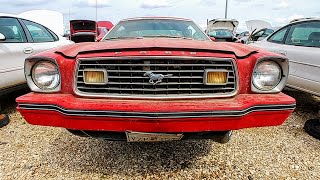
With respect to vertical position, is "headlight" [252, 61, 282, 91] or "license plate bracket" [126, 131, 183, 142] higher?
"headlight" [252, 61, 282, 91]

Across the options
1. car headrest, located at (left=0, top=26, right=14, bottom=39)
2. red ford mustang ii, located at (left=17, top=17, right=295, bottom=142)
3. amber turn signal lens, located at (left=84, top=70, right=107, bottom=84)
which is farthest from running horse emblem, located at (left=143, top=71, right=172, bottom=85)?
car headrest, located at (left=0, top=26, right=14, bottom=39)

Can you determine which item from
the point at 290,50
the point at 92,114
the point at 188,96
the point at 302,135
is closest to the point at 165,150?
the point at 188,96

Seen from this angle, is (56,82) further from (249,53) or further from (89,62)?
(249,53)

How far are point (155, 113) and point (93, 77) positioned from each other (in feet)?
1.88

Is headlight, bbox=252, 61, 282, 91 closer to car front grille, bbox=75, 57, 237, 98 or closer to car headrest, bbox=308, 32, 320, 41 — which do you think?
car front grille, bbox=75, 57, 237, 98

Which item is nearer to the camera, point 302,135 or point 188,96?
point 188,96

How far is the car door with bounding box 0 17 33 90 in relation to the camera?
3.56 m

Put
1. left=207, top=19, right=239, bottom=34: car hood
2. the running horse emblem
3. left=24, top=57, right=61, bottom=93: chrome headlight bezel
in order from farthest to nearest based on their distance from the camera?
1. left=207, top=19, right=239, bottom=34: car hood
2. left=24, top=57, right=61, bottom=93: chrome headlight bezel
3. the running horse emblem

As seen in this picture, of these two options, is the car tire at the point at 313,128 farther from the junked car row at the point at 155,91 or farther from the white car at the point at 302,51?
the junked car row at the point at 155,91

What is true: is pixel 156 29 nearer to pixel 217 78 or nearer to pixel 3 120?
pixel 217 78

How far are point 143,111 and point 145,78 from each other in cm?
28

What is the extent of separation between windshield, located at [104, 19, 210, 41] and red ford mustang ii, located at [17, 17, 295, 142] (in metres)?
1.26

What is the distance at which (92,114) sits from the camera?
1.81 meters

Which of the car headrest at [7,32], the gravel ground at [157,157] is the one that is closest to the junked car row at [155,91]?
the gravel ground at [157,157]
